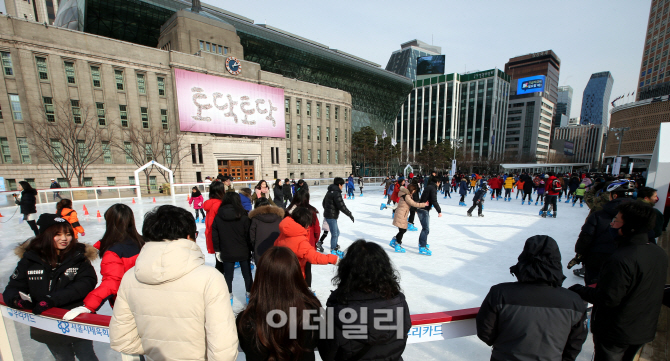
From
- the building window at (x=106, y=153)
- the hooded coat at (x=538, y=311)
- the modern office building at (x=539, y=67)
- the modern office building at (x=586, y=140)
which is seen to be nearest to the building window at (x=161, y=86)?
the building window at (x=106, y=153)

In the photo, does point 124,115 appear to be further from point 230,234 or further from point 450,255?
point 450,255

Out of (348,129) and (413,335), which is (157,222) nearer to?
(413,335)

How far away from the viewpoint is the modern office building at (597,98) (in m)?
158

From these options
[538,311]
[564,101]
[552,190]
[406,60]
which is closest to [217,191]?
[538,311]

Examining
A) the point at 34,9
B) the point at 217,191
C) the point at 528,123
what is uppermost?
the point at 34,9

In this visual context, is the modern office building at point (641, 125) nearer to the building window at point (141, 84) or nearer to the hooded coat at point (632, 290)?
the hooded coat at point (632, 290)

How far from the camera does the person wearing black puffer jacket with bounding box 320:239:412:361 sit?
1.36 m

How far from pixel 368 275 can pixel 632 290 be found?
188 cm

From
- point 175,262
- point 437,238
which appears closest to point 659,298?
point 175,262

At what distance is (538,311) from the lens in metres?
1.39

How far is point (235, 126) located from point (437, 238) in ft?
91.1

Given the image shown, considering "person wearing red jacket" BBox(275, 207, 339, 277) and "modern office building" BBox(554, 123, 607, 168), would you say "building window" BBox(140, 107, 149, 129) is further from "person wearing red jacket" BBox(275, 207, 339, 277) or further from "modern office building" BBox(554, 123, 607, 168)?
"modern office building" BBox(554, 123, 607, 168)

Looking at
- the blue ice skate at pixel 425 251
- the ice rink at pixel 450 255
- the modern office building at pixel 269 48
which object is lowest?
the ice rink at pixel 450 255

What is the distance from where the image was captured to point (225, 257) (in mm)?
3396
